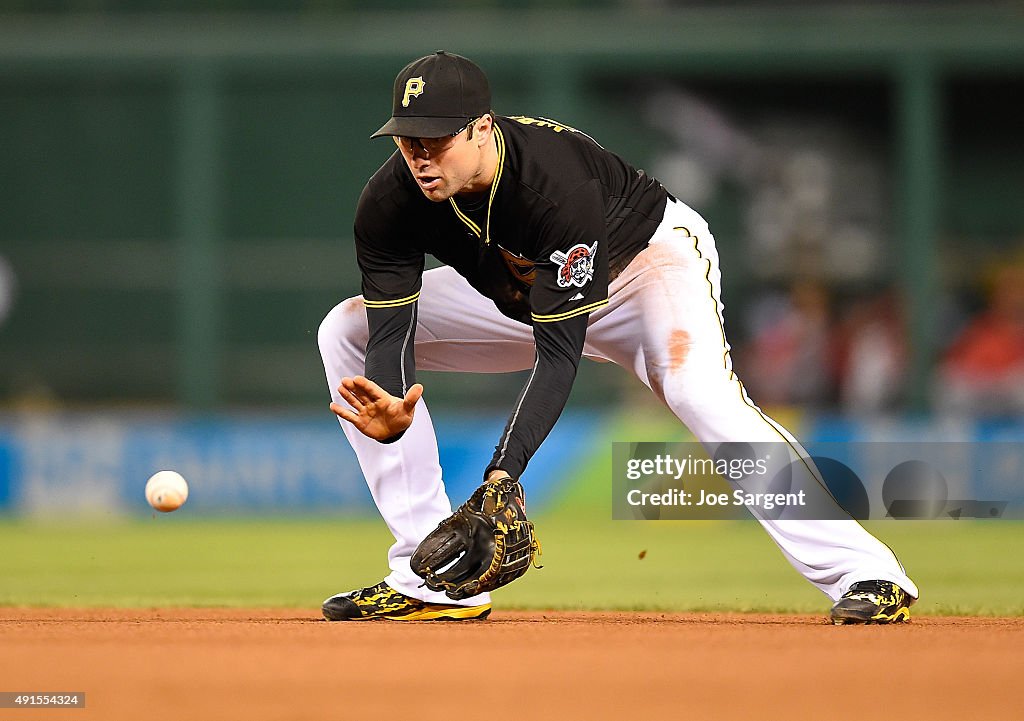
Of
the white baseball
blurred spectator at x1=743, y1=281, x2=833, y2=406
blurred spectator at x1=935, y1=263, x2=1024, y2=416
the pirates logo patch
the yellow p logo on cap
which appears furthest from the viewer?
blurred spectator at x1=743, y1=281, x2=833, y2=406

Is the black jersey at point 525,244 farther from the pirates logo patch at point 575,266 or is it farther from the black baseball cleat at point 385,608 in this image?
the black baseball cleat at point 385,608

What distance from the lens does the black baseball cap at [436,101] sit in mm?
4660

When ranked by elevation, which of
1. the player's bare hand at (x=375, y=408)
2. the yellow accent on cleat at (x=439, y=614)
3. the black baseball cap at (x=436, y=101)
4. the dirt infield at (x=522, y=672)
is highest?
the black baseball cap at (x=436, y=101)

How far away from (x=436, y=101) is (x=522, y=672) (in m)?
1.75

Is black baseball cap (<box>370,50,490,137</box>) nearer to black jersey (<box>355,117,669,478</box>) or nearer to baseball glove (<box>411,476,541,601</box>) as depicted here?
black jersey (<box>355,117,669,478</box>)

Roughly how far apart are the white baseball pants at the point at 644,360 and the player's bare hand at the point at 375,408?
0.54 metres

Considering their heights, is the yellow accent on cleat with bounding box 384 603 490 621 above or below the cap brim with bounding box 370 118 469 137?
below

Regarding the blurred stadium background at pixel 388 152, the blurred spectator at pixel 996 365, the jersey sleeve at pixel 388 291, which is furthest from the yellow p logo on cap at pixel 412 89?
the blurred spectator at pixel 996 365

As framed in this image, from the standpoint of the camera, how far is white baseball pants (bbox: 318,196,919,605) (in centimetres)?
507

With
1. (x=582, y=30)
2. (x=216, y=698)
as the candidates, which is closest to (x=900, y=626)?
(x=216, y=698)

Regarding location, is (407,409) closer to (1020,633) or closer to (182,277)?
(1020,633)

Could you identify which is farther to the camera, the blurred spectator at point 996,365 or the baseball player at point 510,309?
the blurred spectator at point 996,365

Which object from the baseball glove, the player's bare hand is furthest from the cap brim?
the baseball glove

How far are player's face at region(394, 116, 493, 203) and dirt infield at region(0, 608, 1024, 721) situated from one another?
1418 mm
